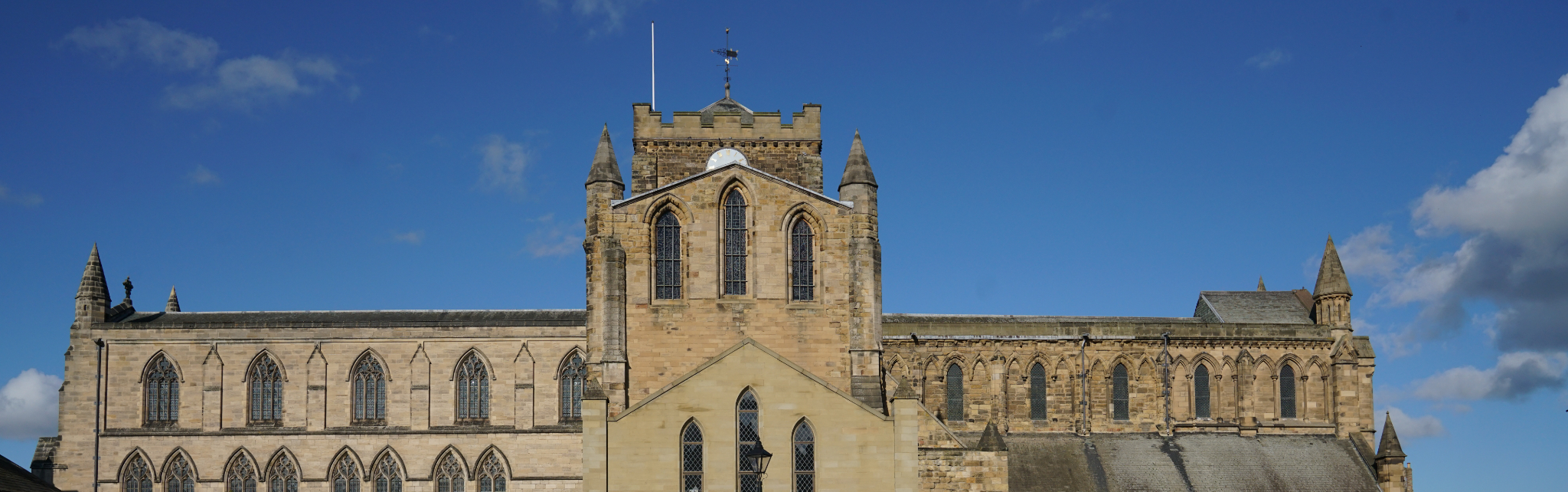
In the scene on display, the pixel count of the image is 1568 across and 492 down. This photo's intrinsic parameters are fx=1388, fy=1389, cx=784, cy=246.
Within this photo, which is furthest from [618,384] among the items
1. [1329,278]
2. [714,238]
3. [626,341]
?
[1329,278]

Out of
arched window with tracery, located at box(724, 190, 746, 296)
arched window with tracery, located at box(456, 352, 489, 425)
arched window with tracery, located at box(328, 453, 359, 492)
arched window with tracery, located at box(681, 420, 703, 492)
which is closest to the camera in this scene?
arched window with tracery, located at box(681, 420, 703, 492)

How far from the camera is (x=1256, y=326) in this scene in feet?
169

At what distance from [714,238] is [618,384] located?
4.91 m

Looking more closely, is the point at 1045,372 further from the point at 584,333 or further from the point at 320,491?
the point at 320,491

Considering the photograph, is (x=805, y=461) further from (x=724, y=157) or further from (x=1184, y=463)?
(x=1184, y=463)

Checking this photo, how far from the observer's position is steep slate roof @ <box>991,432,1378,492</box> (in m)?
46.2

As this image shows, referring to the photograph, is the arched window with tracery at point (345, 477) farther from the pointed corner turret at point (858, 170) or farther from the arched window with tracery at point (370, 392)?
the pointed corner turret at point (858, 170)

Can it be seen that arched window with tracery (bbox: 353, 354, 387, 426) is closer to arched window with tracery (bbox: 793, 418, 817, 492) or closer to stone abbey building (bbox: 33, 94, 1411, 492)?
stone abbey building (bbox: 33, 94, 1411, 492)

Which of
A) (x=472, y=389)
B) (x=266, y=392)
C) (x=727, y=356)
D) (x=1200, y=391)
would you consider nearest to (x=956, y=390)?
(x=1200, y=391)

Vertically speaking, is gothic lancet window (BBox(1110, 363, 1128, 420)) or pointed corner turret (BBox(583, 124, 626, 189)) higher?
pointed corner turret (BBox(583, 124, 626, 189))

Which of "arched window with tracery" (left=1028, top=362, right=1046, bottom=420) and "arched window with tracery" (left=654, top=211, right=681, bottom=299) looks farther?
"arched window with tracery" (left=1028, top=362, right=1046, bottom=420)

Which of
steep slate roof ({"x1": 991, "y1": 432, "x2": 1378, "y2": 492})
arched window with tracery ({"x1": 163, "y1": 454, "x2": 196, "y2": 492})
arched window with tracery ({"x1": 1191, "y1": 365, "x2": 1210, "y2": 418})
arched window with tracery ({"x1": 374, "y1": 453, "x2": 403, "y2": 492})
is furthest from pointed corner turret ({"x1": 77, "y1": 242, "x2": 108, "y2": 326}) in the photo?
arched window with tracery ({"x1": 1191, "y1": 365, "x2": 1210, "y2": 418})

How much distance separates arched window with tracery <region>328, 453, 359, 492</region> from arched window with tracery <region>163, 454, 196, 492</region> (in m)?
5.02

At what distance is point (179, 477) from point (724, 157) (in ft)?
75.0
